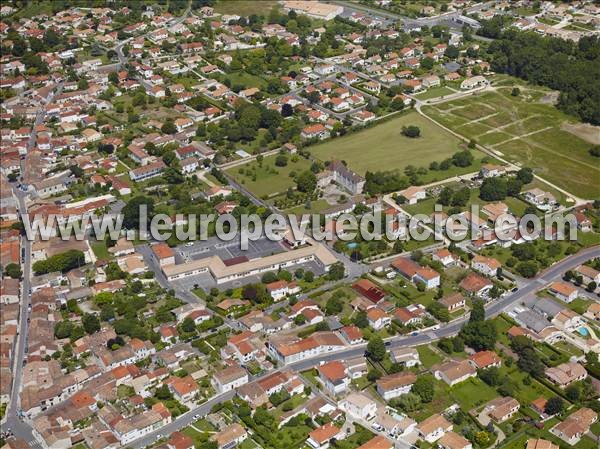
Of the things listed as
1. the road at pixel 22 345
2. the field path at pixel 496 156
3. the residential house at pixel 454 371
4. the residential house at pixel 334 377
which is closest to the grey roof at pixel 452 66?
the field path at pixel 496 156

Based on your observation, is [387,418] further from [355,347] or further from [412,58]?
[412,58]

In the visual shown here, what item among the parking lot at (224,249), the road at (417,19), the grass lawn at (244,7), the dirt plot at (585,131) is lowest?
the parking lot at (224,249)

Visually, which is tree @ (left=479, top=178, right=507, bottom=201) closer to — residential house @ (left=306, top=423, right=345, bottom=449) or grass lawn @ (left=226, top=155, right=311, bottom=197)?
grass lawn @ (left=226, top=155, right=311, bottom=197)

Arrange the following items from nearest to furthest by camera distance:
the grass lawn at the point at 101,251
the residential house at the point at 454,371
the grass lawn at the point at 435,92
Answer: the residential house at the point at 454,371 → the grass lawn at the point at 101,251 → the grass lawn at the point at 435,92

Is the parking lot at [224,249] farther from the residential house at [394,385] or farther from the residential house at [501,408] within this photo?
the residential house at [501,408]

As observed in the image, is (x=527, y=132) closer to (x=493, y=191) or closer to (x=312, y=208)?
(x=493, y=191)

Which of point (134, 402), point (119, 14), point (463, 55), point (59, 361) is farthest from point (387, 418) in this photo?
point (119, 14)

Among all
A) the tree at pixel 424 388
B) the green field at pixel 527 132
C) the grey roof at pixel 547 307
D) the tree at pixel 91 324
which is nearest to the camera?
the tree at pixel 424 388

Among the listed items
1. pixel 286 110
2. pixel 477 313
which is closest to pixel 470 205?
pixel 477 313
